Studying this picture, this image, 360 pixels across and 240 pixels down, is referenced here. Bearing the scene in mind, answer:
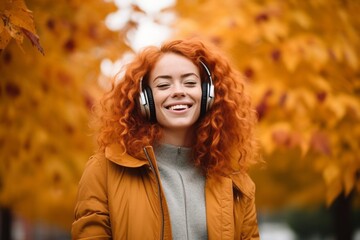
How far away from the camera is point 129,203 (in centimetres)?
236

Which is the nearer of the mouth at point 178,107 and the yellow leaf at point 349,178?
the mouth at point 178,107

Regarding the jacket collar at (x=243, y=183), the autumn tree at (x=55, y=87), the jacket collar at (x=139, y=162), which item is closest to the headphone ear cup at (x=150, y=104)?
the jacket collar at (x=139, y=162)

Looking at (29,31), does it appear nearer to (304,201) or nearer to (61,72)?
(61,72)

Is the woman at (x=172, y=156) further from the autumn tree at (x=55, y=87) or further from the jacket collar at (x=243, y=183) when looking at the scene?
the autumn tree at (x=55, y=87)

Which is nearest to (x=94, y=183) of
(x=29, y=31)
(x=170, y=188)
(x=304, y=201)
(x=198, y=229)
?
(x=170, y=188)

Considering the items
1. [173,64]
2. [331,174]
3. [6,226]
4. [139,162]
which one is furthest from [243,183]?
[6,226]

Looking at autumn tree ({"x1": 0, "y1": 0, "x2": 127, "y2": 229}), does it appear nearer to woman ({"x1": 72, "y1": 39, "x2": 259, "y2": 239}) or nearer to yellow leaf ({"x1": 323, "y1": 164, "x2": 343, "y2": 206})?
woman ({"x1": 72, "y1": 39, "x2": 259, "y2": 239})

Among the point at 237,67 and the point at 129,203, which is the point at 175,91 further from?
the point at 237,67

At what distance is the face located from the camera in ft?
8.32

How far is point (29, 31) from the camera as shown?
2.33 meters

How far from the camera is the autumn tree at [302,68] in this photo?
4.16 m

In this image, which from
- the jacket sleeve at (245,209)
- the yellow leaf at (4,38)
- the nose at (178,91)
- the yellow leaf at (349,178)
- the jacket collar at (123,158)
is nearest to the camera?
the yellow leaf at (4,38)

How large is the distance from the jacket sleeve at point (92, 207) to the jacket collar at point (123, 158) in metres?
0.07

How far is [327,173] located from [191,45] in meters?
1.96
